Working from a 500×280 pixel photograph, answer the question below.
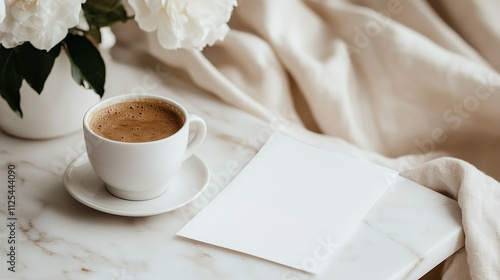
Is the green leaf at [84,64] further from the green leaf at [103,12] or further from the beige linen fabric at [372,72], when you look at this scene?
the beige linen fabric at [372,72]

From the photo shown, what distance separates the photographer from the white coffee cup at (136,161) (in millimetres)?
705

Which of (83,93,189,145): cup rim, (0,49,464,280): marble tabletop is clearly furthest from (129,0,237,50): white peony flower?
(0,49,464,280): marble tabletop

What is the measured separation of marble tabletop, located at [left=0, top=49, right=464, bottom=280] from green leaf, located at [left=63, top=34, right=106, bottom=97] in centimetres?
11

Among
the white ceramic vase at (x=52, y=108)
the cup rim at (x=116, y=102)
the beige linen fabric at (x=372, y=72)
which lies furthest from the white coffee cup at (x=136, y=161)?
the beige linen fabric at (x=372, y=72)

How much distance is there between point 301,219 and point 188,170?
162 mm

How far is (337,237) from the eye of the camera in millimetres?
744

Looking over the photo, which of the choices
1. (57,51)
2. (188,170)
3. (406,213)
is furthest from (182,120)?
(406,213)

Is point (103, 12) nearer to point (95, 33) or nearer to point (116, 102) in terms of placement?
point (95, 33)

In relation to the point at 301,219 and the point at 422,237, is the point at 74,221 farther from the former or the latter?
the point at 422,237

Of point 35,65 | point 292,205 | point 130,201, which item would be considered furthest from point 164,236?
point 35,65

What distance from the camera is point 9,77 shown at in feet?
2.59

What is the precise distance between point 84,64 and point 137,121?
122 millimetres

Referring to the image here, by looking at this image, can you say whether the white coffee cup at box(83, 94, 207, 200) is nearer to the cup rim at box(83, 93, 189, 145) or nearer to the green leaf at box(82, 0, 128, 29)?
the cup rim at box(83, 93, 189, 145)

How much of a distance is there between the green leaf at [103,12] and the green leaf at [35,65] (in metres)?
0.09
